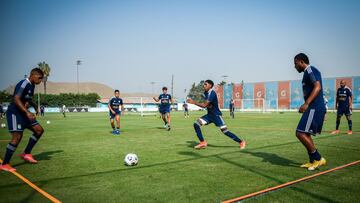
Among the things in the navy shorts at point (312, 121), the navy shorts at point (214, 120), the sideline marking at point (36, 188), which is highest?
the navy shorts at point (312, 121)

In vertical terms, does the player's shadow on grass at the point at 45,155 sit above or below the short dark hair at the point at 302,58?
below

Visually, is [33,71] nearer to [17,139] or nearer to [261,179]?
[17,139]

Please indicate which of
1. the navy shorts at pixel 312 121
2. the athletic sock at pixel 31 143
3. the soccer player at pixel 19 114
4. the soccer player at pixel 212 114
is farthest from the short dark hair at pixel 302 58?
the athletic sock at pixel 31 143

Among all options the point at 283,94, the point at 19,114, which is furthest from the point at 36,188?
the point at 283,94

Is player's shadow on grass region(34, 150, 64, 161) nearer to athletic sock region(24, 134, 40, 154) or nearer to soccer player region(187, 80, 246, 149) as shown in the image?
athletic sock region(24, 134, 40, 154)

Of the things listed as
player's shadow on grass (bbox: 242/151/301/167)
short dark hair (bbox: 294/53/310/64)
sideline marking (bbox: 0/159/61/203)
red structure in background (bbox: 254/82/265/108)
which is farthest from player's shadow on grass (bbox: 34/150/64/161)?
red structure in background (bbox: 254/82/265/108)

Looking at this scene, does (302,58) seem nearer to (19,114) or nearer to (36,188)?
(36,188)

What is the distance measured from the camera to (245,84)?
7725 cm

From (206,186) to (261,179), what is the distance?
1.17m

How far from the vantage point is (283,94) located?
68.4 meters

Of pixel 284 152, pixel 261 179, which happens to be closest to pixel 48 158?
pixel 261 179

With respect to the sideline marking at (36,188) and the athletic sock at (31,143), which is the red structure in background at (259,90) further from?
the sideline marking at (36,188)

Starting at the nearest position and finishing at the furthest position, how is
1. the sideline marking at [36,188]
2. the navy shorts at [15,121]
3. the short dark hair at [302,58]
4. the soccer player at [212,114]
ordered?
1. the sideline marking at [36,188]
2. the short dark hair at [302,58]
3. the navy shorts at [15,121]
4. the soccer player at [212,114]

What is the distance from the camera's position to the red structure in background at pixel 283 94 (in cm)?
6664
